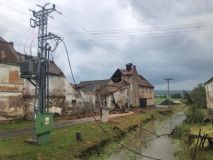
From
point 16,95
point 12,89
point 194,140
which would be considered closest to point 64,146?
point 194,140

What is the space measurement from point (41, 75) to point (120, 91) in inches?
1424

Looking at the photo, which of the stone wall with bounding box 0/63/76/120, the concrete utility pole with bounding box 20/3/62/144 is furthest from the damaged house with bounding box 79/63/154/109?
the concrete utility pole with bounding box 20/3/62/144

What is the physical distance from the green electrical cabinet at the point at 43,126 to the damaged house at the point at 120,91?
82.4 feet

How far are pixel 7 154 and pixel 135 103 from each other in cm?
4849

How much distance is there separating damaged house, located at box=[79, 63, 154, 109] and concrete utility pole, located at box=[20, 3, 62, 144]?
2485 cm

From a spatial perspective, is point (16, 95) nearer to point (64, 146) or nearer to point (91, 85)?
point (64, 146)

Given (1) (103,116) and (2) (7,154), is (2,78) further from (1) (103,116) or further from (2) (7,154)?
(2) (7,154)

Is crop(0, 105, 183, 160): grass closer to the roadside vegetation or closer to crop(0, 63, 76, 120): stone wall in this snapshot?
the roadside vegetation

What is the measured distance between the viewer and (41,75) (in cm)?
1889

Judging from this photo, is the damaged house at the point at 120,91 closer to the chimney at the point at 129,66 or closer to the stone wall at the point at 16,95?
the chimney at the point at 129,66

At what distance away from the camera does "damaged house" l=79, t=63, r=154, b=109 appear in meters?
47.9

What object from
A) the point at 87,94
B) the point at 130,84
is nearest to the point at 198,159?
the point at 87,94

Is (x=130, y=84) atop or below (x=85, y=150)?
atop

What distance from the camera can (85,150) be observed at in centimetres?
1909
